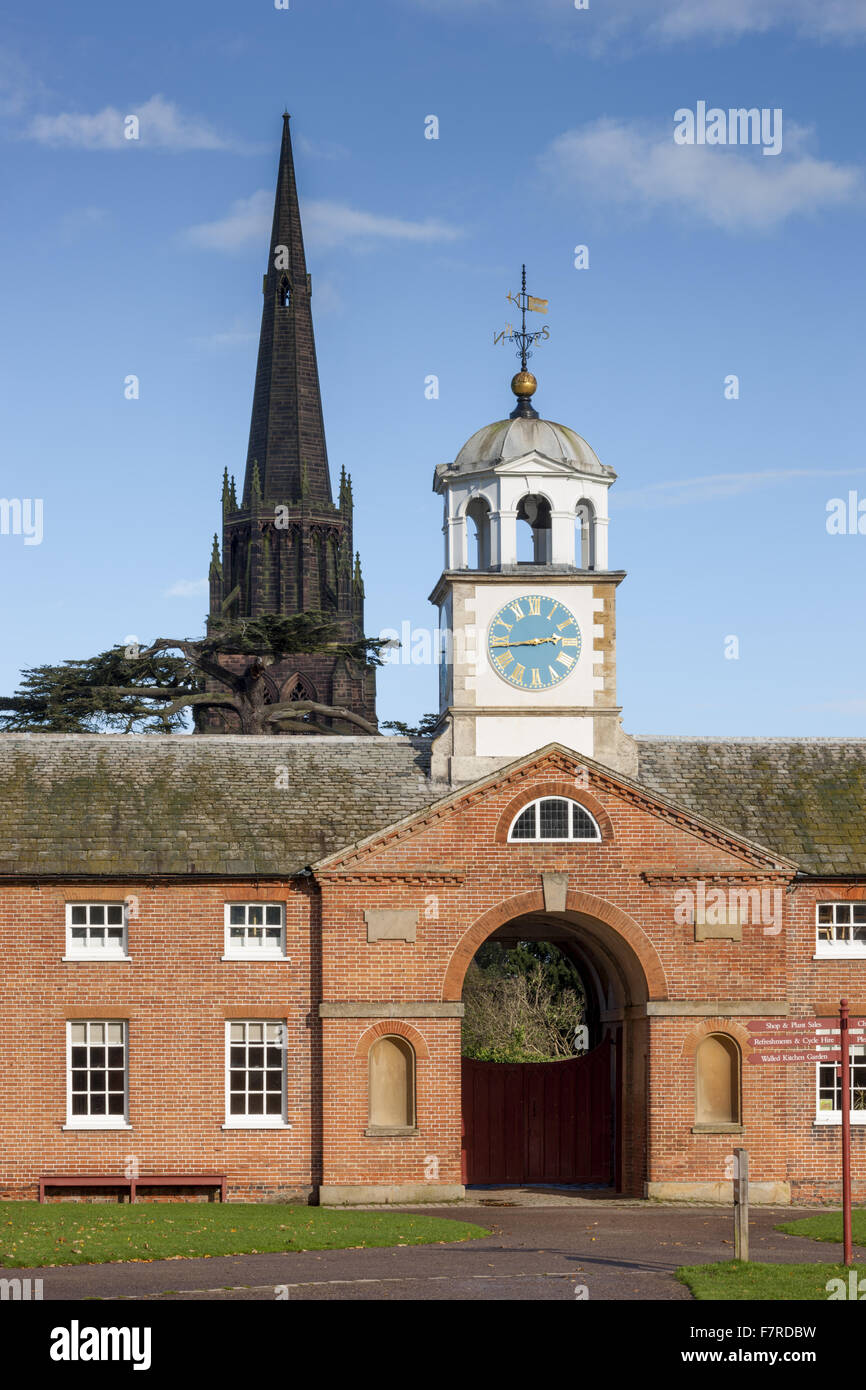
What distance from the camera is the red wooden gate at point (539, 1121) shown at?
38.7 meters

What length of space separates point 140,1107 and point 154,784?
20.4 ft

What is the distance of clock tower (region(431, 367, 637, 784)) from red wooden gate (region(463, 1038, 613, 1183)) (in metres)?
6.97

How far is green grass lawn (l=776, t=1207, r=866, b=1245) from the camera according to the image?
88.5 ft

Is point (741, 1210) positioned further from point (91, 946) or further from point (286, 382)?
point (286, 382)

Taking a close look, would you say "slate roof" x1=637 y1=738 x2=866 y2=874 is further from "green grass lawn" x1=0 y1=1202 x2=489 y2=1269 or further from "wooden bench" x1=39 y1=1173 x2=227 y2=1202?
"wooden bench" x1=39 y1=1173 x2=227 y2=1202

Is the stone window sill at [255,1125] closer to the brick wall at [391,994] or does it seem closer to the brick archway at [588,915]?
the brick wall at [391,994]

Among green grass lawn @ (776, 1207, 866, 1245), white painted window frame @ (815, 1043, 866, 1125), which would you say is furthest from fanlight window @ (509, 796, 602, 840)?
green grass lawn @ (776, 1207, 866, 1245)

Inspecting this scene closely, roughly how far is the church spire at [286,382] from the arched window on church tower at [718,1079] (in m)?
67.3

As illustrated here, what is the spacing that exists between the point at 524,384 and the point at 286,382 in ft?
206

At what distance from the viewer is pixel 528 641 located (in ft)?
119

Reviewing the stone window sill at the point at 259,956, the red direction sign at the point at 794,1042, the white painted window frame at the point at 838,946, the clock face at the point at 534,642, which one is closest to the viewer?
the red direction sign at the point at 794,1042

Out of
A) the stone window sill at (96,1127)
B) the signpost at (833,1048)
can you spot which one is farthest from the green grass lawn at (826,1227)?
the stone window sill at (96,1127)

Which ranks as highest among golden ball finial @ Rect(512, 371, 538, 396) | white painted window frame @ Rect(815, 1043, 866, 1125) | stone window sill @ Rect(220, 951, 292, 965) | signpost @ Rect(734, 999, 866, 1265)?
golden ball finial @ Rect(512, 371, 538, 396)
